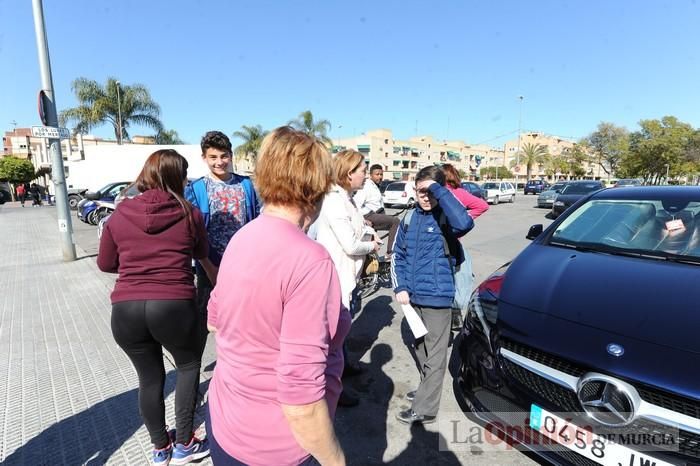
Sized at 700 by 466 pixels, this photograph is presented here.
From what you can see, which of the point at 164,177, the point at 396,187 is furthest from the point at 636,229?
the point at 396,187

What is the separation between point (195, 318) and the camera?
6.55 feet

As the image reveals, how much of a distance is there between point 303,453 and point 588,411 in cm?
141

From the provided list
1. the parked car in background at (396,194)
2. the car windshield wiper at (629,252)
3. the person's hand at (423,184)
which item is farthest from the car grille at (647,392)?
the parked car in background at (396,194)

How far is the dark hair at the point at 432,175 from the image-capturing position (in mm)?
2387

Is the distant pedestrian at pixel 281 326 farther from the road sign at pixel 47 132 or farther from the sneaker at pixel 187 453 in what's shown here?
the road sign at pixel 47 132

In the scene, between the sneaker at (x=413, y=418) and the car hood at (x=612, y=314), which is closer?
the car hood at (x=612, y=314)

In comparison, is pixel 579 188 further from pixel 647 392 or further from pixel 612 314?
pixel 647 392

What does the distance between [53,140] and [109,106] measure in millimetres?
21425

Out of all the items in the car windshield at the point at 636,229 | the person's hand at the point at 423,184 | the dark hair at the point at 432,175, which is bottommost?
the car windshield at the point at 636,229

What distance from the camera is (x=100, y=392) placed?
297 centimetres

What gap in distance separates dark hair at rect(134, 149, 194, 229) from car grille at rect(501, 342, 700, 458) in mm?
1930

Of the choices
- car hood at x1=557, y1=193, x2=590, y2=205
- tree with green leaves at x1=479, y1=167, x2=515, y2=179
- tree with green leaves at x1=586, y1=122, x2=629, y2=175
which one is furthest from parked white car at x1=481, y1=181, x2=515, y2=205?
tree with green leaves at x1=479, y1=167, x2=515, y2=179

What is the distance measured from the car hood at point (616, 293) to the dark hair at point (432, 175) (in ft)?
2.85

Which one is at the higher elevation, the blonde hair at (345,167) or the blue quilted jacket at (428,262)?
the blonde hair at (345,167)
